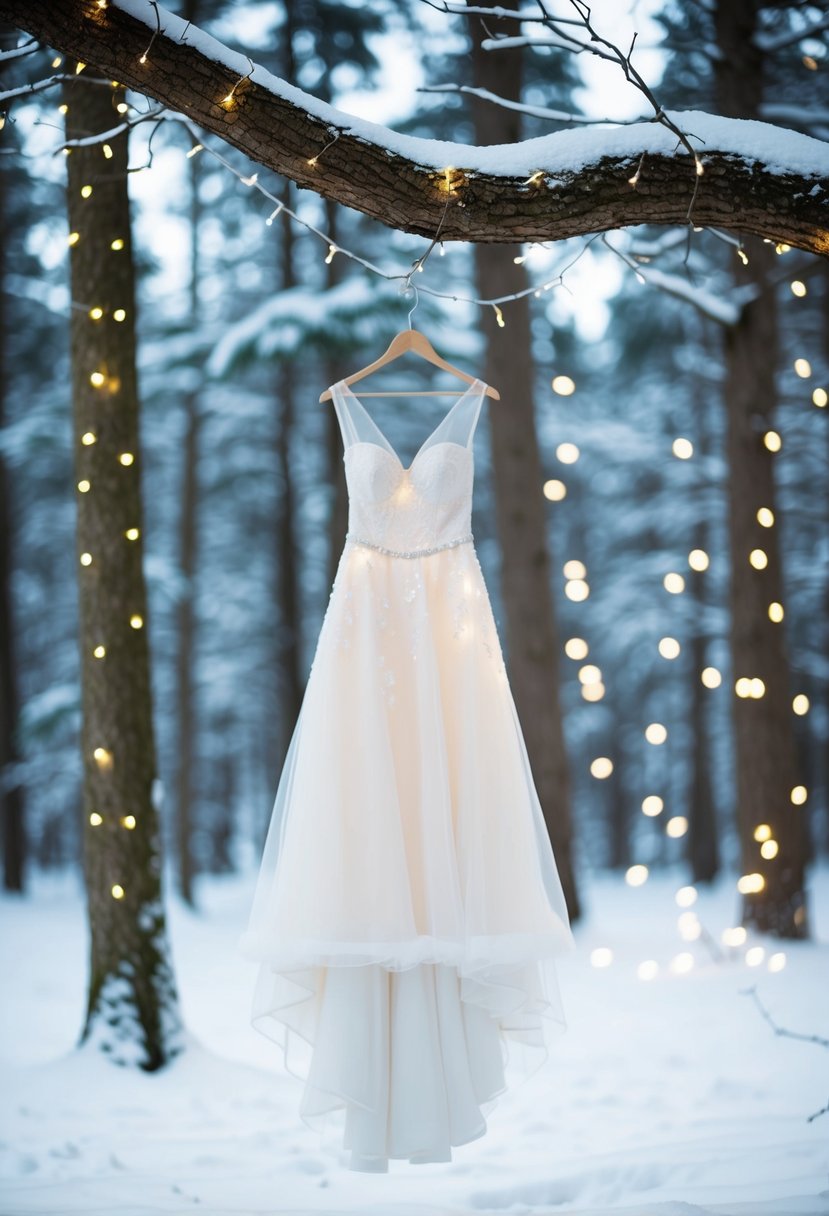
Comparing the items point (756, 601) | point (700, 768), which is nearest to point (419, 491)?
point (756, 601)

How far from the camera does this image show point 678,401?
1084 centimetres

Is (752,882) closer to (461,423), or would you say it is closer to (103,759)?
(103,759)

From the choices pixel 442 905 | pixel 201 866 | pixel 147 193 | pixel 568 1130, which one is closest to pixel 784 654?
Answer: pixel 568 1130

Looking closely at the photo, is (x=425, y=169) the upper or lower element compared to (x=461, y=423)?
upper

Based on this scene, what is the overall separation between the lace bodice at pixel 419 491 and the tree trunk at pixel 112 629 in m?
1.59

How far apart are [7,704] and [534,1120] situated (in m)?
7.89

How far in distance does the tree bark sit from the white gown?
509 millimetres

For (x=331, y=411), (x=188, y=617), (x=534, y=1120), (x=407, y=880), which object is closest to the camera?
(x=407, y=880)

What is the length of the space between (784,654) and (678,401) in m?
5.50

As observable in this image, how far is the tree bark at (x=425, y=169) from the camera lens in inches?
98.7

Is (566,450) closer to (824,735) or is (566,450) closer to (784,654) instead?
(784,654)

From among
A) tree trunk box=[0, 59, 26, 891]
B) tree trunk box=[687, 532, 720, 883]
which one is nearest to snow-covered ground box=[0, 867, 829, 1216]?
tree trunk box=[0, 59, 26, 891]

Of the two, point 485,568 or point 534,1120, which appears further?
point 485,568

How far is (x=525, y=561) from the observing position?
647cm
